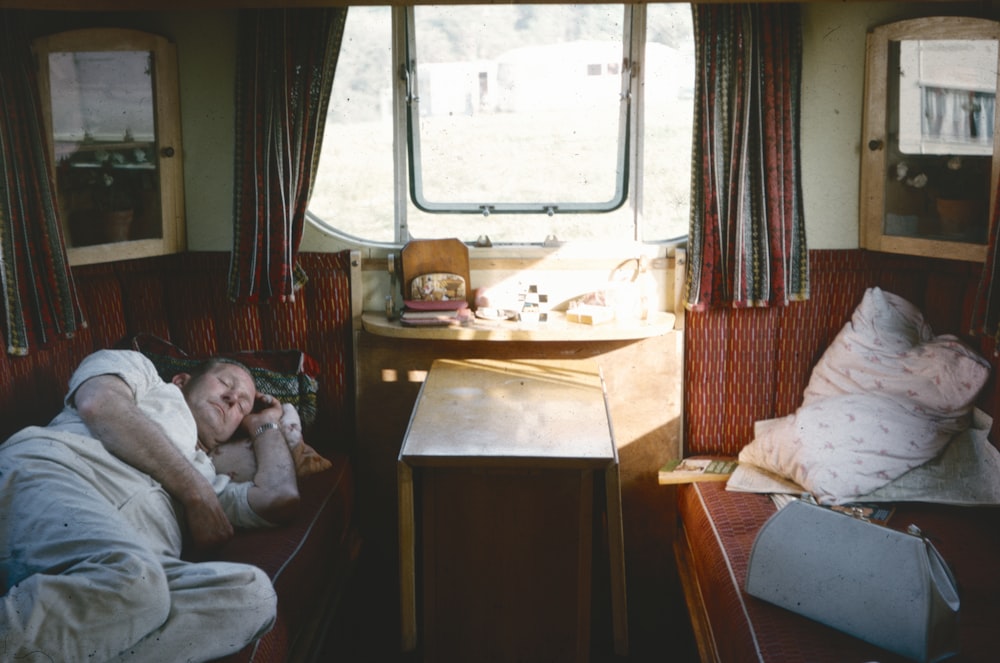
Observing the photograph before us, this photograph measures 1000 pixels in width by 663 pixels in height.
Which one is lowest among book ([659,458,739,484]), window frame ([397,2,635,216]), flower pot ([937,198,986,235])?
book ([659,458,739,484])

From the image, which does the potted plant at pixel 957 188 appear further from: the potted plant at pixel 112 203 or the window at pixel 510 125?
the potted plant at pixel 112 203

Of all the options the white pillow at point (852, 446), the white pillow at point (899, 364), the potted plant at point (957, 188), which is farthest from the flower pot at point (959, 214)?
the white pillow at point (852, 446)

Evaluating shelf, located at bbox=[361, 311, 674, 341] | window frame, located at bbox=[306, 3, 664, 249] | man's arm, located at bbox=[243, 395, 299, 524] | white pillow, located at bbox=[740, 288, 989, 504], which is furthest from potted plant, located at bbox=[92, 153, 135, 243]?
white pillow, located at bbox=[740, 288, 989, 504]

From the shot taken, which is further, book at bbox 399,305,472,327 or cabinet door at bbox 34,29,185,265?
book at bbox 399,305,472,327

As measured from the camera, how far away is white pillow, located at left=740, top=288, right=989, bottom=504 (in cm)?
320

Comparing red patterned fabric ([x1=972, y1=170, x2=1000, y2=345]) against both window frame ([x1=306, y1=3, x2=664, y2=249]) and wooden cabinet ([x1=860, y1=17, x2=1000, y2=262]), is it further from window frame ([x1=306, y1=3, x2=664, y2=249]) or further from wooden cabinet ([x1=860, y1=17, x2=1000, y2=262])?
window frame ([x1=306, y1=3, x2=664, y2=249])

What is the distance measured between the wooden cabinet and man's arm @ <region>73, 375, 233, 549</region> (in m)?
2.81

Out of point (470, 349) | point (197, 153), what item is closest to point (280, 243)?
point (197, 153)

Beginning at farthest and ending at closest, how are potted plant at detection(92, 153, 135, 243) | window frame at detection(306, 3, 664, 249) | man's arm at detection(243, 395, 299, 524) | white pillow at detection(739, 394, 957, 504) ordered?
Answer: window frame at detection(306, 3, 664, 249) → potted plant at detection(92, 153, 135, 243) → white pillow at detection(739, 394, 957, 504) → man's arm at detection(243, 395, 299, 524)

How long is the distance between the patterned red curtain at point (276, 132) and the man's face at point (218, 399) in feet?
1.80

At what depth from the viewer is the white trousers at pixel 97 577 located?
6.39 feet

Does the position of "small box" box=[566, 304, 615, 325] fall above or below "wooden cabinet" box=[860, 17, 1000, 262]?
below

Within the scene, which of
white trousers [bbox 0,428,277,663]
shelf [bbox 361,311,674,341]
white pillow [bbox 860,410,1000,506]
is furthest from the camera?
shelf [bbox 361,311,674,341]

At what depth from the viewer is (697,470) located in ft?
11.9
